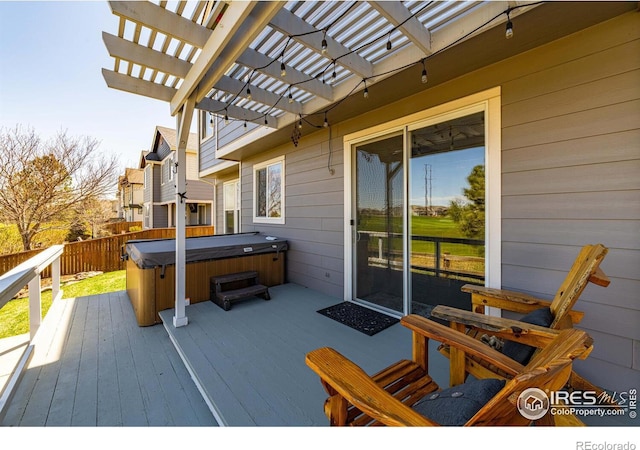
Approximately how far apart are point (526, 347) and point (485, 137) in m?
1.78

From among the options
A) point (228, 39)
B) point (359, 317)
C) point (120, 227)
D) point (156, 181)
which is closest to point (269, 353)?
point (359, 317)

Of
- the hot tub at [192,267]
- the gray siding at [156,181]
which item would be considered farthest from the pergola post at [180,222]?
the gray siding at [156,181]

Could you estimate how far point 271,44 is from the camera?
7.74 ft

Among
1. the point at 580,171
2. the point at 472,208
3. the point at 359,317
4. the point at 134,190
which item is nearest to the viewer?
the point at 580,171

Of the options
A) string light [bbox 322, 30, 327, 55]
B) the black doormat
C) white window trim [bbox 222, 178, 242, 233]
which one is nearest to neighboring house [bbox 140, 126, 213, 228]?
white window trim [bbox 222, 178, 242, 233]

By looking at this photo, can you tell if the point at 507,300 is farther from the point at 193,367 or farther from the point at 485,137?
the point at 193,367

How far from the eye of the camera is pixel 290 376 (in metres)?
2.04

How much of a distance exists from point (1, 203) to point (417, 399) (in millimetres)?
9729

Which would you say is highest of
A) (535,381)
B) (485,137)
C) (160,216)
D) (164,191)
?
(164,191)

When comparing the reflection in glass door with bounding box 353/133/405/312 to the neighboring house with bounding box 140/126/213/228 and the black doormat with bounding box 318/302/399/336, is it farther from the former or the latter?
the neighboring house with bounding box 140/126/213/228

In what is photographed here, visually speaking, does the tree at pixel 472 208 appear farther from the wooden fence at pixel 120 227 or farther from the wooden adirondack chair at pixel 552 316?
the wooden fence at pixel 120 227

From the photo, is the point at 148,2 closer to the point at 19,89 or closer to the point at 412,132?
the point at 412,132

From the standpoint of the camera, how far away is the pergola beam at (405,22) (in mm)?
1672

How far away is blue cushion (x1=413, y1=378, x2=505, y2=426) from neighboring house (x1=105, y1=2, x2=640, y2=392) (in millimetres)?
1563
